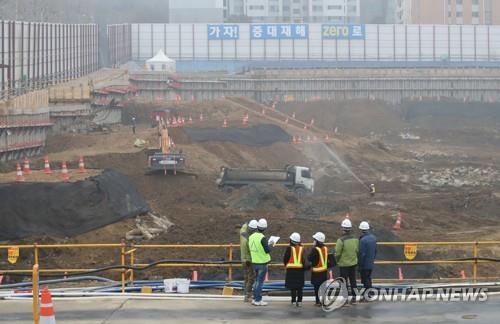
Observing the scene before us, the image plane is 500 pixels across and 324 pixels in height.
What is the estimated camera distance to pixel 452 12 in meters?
121

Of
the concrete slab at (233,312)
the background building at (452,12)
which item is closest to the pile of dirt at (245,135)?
the concrete slab at (233,312)

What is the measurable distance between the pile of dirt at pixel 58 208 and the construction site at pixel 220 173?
0.18 feet

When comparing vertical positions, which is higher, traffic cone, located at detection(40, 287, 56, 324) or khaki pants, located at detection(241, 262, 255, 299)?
traffic cone, located at detection(40, 287, 56, 324)

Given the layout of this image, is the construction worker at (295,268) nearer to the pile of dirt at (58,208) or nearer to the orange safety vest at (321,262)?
the orange safety vest at (321,262)

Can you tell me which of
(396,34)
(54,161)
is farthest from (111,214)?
(396,34)

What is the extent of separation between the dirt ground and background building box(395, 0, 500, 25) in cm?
4938

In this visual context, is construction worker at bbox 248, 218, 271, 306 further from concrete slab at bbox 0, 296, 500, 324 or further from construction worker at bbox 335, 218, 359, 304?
construction worker at bbox 335, 218, 359, 304

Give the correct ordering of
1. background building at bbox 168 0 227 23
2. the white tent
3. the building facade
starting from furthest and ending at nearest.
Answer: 1. the building facade
2. background building at bbox 168 0 227 23
3. the white tent

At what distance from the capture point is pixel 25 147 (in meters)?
42.4

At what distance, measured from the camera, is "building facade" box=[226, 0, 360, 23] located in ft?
486

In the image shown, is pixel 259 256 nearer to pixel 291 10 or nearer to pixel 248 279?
pixel 248 279

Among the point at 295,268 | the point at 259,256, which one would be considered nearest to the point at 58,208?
the point at 259,256

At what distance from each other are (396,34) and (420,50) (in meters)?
3.14

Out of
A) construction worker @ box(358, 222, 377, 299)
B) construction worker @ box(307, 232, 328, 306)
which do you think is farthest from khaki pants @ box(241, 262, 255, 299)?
construction worker @ box(358, 222, 377, 299)
